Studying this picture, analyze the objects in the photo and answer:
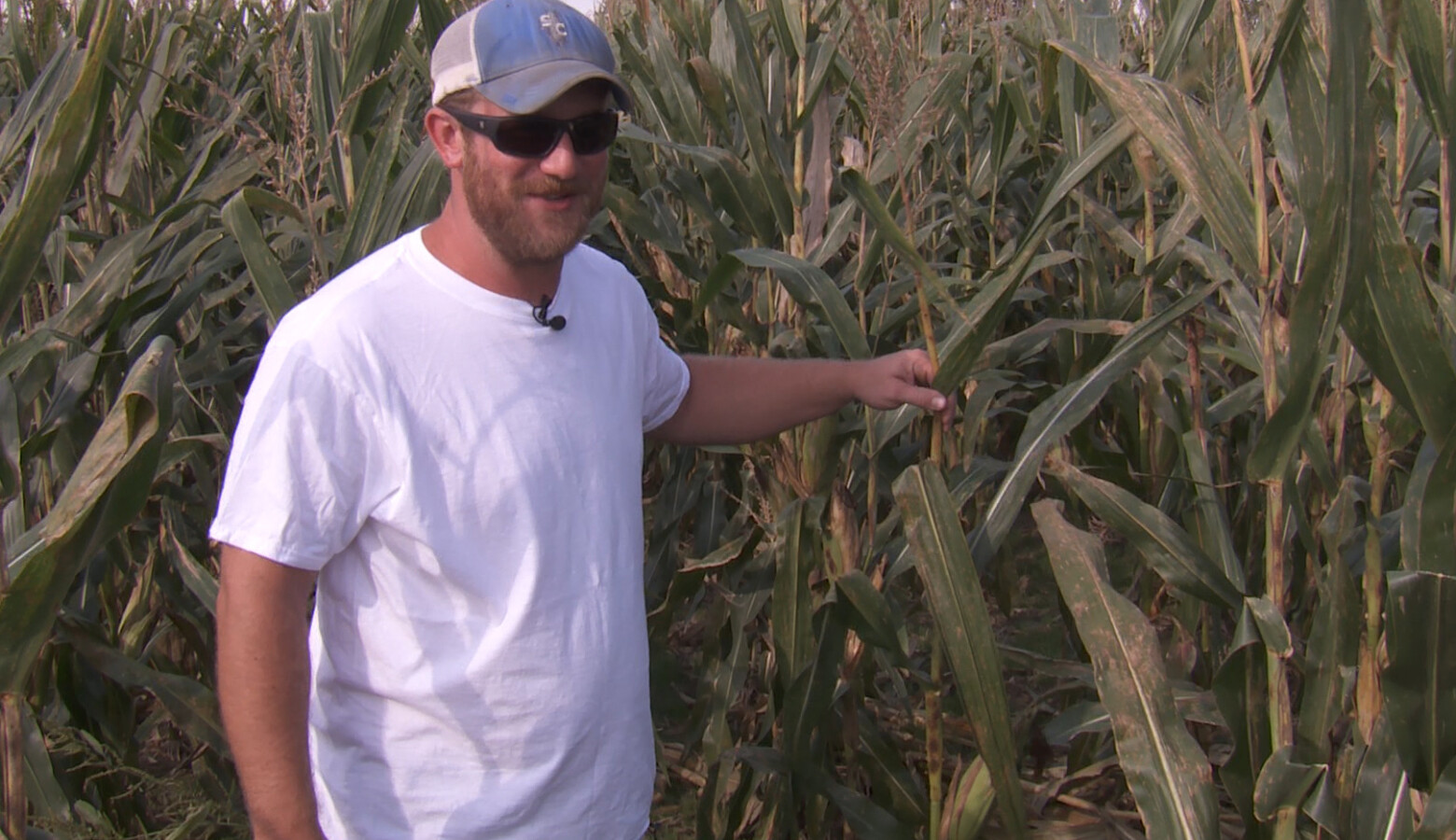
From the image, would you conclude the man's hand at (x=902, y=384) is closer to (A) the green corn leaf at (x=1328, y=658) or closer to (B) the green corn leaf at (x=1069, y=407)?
(B) the green corn leaf at (x=1069, y=407)

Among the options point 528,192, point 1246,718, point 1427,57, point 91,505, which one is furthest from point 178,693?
point 1427,57

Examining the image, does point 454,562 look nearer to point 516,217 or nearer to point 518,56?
point 516,217

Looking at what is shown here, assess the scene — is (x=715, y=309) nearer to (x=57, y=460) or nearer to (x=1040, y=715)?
(x=57, y=460)

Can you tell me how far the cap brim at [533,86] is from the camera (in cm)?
165

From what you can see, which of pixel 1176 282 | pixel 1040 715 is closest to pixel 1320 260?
pixel 1176 282

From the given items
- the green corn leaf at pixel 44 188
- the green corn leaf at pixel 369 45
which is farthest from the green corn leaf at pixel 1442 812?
the green corn leaf at pixel 369 45

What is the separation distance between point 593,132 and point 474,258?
0.23 m

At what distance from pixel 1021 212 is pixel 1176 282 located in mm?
582

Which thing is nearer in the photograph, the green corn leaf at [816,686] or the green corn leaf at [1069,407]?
the green corn leaf at [1069,407]

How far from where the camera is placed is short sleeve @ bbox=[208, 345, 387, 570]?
1.52 metres

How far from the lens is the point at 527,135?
5.56 ft

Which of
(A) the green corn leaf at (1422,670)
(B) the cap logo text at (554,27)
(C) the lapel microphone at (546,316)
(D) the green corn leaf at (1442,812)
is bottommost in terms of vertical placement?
(D) the green corn leaf at (1442,812)

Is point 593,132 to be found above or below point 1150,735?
above

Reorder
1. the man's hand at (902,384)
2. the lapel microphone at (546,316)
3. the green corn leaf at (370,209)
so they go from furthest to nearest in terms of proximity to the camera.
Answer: the green corn leaf at (370,209)
the man's hand at (902,384)
the lapel microphone at (546,316)
